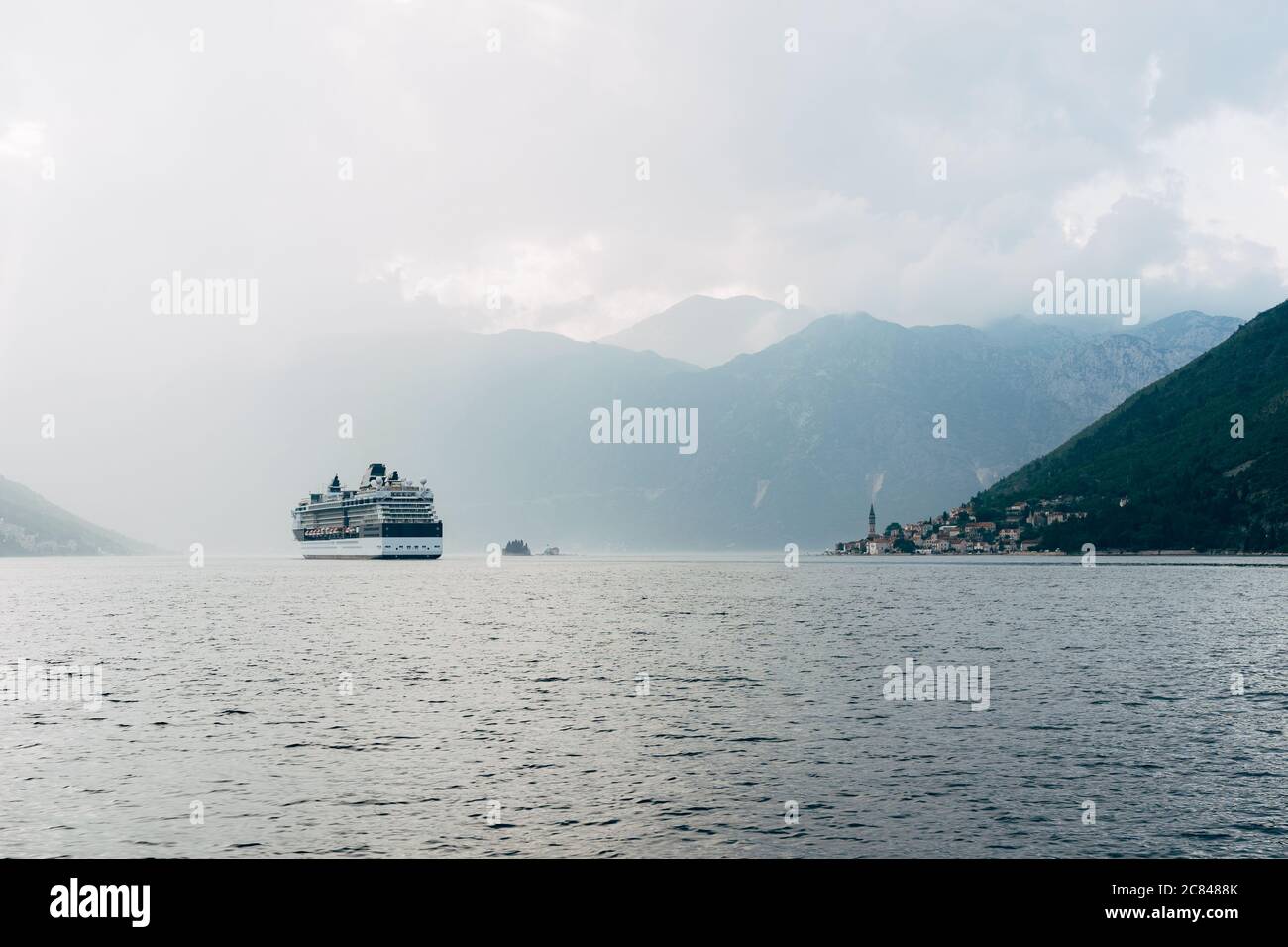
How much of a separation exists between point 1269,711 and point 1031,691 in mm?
10656

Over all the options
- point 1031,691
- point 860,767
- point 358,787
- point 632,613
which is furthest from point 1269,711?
point 632,613

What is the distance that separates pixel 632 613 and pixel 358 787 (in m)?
87.0

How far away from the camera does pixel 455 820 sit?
26453mm

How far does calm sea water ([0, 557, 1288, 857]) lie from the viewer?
25.3 m

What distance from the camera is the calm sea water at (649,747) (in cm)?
2533

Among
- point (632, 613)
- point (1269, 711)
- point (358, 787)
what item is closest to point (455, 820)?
point (358, 787)

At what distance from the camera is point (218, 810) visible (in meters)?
27.9

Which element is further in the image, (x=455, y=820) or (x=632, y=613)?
(x=632, y=613)

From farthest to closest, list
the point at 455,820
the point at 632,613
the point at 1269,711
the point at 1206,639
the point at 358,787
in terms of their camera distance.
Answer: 1. the point at 632,613
2. the point at 1206,639
3. the point at 1269,711
4. the point at 358,787
5. the point at 455,820

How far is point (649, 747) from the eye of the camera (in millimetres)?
36812
